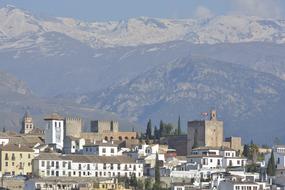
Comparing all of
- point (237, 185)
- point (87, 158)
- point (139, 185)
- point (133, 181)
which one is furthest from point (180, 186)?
point (87, 158)

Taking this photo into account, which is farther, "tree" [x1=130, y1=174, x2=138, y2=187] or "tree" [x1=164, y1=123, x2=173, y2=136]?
"tree" [x1=164, y1=123, x2=173, y2=136]

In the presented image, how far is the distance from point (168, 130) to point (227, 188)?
136 feet

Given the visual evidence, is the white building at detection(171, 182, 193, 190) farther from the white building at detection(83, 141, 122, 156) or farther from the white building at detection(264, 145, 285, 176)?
the white building at detection(83, 141, 122, 156)

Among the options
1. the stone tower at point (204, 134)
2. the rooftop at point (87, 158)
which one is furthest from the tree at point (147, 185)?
the stone tower at point (204, 134)

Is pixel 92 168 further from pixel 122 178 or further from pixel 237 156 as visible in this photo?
pixel 237 156

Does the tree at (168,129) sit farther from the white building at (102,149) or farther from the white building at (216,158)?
the white building at (102,149)

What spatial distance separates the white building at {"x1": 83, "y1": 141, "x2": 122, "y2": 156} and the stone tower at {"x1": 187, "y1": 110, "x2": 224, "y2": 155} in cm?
1103

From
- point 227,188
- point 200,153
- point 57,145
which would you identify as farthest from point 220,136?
point 227,188

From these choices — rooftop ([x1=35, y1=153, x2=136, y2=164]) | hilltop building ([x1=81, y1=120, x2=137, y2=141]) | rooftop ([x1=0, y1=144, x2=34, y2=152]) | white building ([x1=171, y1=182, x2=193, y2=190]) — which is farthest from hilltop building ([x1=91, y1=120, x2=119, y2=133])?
white building ([x1=171, y1=182, x2=193, y2=190])

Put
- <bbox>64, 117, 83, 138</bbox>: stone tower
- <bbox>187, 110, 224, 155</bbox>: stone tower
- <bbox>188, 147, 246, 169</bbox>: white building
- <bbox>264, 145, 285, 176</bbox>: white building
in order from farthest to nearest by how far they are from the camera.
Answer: <bbox>187, 110, 224, 155</bbox>: stone tower
<bbox>64, 117, 83, 138</bbox>: stone tower
<bbox>188, 147, 246, 169</bbox>: white building
<bbox>264, 145, 285, 176</bbox>: white building

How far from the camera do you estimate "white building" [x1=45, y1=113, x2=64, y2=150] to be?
415 ft

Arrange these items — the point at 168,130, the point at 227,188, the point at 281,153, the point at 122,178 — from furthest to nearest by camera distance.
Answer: the point at 168,130 < the point at 281,153 < the point at 122,178 < the point at 227,188

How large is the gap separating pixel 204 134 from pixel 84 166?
74.4 ft

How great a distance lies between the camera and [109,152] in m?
121
